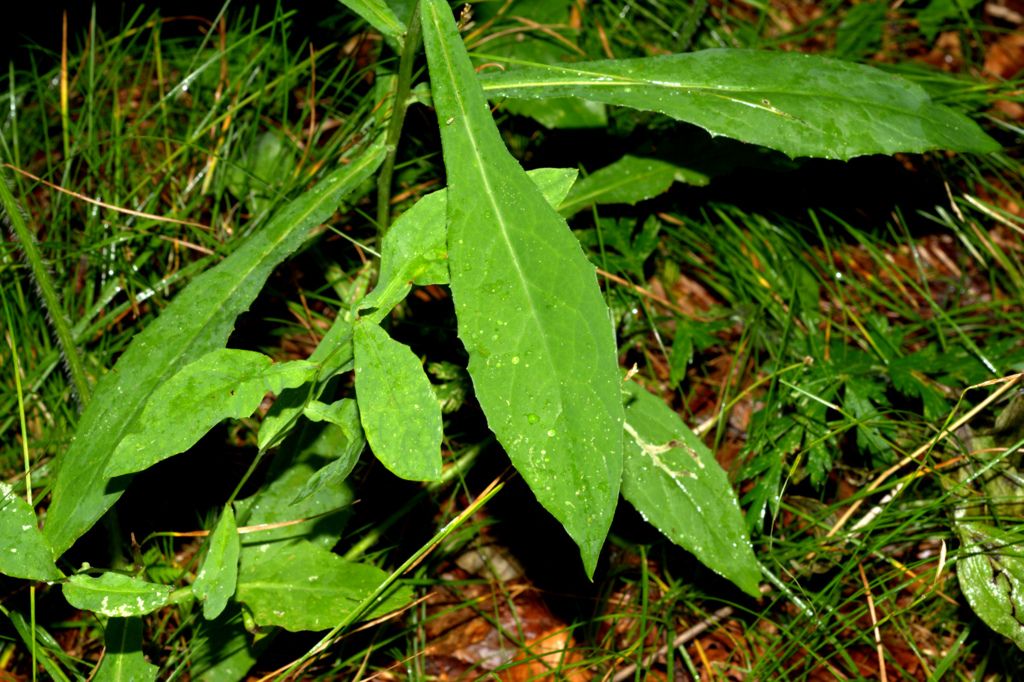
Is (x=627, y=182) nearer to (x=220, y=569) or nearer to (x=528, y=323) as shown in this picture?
(x=528, y=323)

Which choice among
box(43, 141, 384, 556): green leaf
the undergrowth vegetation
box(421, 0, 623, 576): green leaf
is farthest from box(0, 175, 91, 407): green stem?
box(421, 0, 623, 576): green leaf

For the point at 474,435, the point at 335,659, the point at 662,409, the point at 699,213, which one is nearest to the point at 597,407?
the point at 662,409

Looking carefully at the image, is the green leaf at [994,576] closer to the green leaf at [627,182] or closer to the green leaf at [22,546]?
the green leaf at [627,182]

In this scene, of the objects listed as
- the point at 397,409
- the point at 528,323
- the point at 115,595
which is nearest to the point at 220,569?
the point at 115,595

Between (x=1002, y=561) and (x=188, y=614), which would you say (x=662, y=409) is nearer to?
(x=1002, y=561)

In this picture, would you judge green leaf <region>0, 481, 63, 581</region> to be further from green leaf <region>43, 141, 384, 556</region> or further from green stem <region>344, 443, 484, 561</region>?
green stem <region>344, 443, 484, 561</region>
